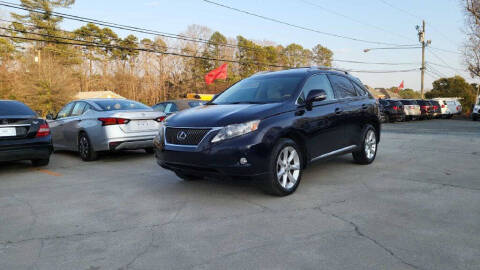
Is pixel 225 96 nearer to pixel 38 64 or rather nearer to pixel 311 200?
pixel 311 200

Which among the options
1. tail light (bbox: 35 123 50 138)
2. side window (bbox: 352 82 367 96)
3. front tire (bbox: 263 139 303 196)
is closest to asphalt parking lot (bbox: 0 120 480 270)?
front tire (bbox: 263 139 303 196)

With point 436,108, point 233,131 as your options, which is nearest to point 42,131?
point 233,131

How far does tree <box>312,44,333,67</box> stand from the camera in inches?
2881

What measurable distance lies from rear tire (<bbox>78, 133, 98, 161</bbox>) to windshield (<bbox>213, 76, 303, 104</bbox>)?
3795 mm

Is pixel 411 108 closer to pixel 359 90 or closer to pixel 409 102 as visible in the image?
pixel 409 102

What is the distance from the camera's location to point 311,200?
4.57 m

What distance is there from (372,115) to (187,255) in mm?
5180

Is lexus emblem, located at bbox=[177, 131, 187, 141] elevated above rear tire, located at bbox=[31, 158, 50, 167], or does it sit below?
above

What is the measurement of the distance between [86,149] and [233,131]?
5.31 m

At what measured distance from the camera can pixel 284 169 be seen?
186 inches

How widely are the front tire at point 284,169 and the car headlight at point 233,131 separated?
428 millimetres

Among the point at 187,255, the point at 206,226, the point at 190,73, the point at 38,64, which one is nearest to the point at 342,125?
the point at 206,226

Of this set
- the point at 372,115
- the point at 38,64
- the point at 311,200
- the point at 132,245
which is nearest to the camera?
the point at 132,245

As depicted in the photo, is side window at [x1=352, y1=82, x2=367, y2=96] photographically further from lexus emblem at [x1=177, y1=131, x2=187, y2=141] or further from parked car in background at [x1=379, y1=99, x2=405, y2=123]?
parked car in background at [x1=379, y1=99, x2=405, y2=123]
